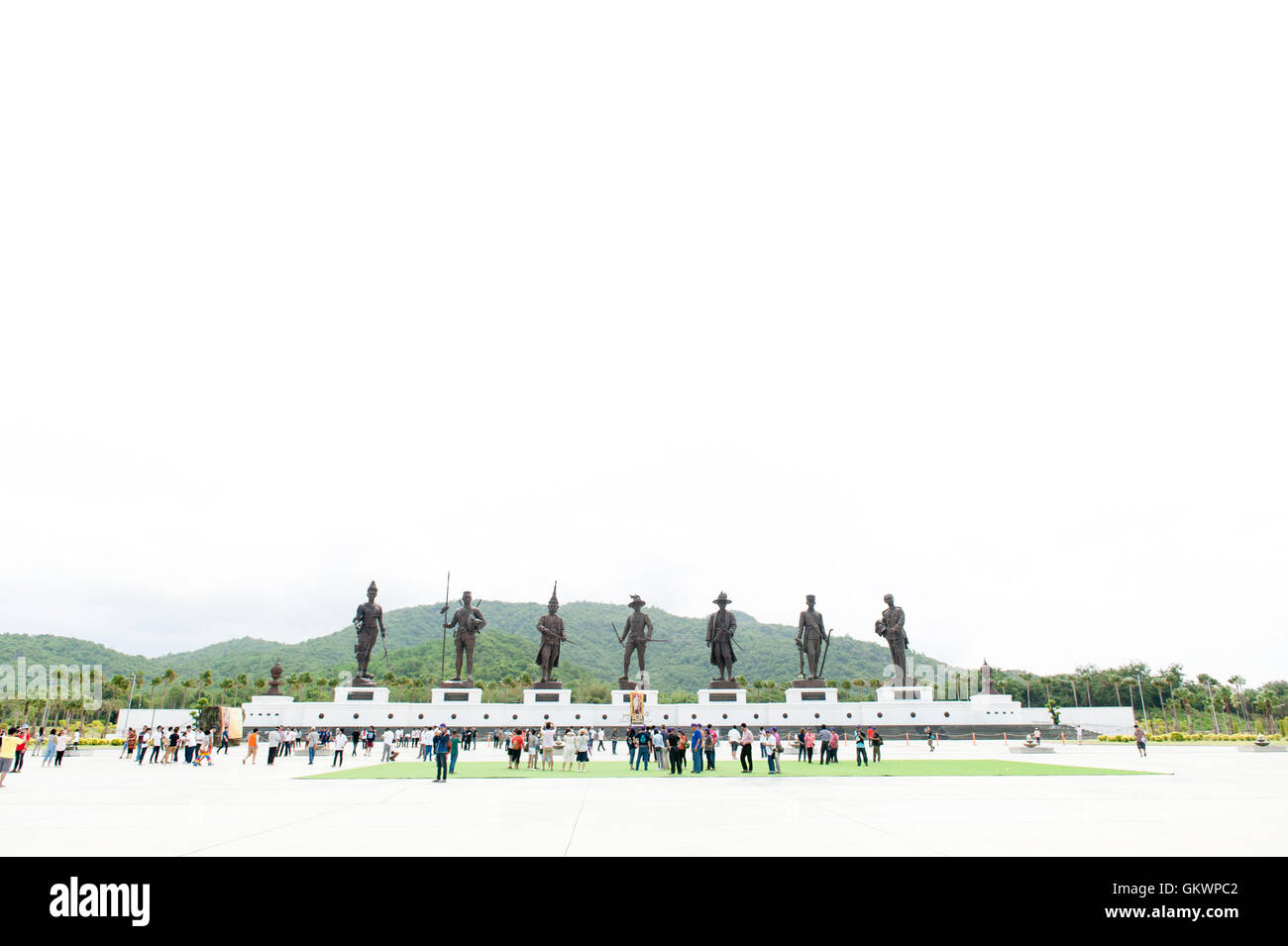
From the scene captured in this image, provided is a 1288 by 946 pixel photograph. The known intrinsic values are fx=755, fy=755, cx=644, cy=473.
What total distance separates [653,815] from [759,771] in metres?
10.4

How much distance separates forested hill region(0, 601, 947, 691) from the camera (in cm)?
9294

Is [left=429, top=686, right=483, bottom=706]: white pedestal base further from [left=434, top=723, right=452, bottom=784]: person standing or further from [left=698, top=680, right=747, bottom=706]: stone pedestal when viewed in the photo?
[left=434, top=723, right=452, bottom=784]: person standing

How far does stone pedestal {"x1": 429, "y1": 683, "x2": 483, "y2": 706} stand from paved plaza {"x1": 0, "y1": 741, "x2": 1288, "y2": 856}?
2060 centimetres

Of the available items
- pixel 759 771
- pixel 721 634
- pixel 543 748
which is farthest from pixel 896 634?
pixel 543 748

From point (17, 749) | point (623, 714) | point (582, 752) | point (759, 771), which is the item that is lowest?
point (623, 714)

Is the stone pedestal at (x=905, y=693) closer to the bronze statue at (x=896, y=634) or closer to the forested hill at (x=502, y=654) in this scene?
the bronze statue at (x=896, y=634)

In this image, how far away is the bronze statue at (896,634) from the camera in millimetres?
42031

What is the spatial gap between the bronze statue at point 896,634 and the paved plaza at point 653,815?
22.0 meters

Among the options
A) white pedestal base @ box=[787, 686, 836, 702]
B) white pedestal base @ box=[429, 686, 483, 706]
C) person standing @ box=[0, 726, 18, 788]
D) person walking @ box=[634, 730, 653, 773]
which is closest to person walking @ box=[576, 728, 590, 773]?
person walking @ box=[634, 730, 653, 773]

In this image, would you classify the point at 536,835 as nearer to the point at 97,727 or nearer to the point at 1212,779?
the point at 1212,779

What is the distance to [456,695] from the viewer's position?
40719 mm

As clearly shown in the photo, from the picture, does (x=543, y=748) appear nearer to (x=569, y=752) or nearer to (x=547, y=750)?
(x=547, y=750)
